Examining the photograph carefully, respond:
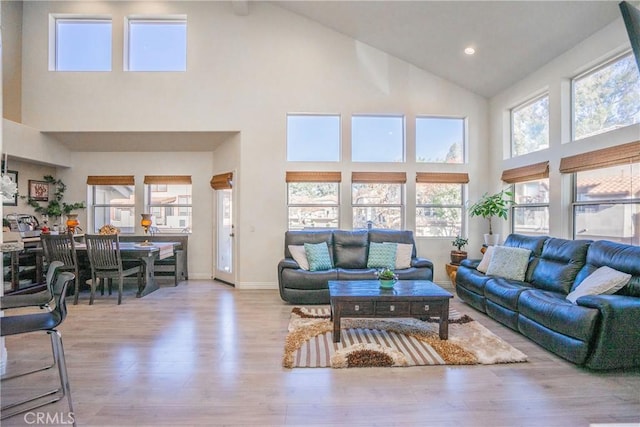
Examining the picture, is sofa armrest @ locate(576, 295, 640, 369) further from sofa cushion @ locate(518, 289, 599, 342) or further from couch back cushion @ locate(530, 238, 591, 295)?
couch back cushion @ locate(530, 238, 591, 295)

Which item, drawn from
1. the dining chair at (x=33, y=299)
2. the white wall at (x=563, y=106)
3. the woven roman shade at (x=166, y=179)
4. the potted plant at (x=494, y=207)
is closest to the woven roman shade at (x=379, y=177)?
the potted plant at (x=494, y=207)

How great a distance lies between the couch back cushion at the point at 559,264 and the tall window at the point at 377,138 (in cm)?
277

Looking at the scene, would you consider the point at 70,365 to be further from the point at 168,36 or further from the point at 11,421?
the point at 168,36

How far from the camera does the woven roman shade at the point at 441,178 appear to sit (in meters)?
5.78

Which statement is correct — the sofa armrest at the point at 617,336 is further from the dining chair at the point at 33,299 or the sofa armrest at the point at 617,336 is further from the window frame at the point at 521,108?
the dining chair at the point at 33,299

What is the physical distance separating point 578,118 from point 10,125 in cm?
818

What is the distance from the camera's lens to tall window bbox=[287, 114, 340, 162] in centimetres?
580

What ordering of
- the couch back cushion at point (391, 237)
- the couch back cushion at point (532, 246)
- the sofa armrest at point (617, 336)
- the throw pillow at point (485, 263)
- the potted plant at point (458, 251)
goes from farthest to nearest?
the potted plant at point (458, 251) < the couch back cushion at point (391, 237) < the throw pillow at point (485, 263) < the couch back cushion at point (532, 246) < the sofa armrest at point (617, 336)

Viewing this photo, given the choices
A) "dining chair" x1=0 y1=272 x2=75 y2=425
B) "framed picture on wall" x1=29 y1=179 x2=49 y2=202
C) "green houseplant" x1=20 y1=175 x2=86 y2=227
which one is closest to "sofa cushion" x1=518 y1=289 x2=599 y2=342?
"dining chair" x1=0 y1=272 x2=75 y2=425

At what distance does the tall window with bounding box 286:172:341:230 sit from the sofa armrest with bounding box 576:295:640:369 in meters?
3.86

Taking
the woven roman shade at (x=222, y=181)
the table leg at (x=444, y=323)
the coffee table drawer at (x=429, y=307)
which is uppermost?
the woven roman shade at (x=222, y=181)

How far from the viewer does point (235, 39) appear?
561 centimetres

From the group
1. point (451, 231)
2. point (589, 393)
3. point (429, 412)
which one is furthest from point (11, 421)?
point (451, 231)

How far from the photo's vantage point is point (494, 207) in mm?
5199
